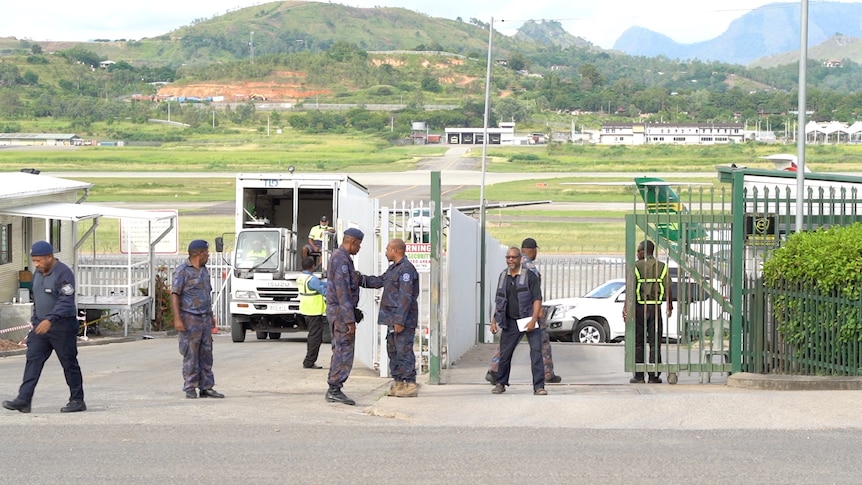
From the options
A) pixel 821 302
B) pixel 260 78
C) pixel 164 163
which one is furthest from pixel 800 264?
pixel 260 78

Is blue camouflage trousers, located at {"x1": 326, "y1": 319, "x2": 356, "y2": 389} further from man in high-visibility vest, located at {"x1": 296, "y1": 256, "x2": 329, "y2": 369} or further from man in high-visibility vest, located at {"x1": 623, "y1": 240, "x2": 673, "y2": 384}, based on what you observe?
man in high-visibility vest, located at {"x1": 623, "y1": 240, "x2": 673, "y2": 384}

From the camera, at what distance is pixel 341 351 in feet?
40.2

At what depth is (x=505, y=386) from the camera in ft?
45.1

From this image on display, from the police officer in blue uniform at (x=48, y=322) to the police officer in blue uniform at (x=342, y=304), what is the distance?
8.16 feet

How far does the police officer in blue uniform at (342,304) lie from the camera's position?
39.8 feet

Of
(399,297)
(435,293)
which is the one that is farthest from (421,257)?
(399,297)

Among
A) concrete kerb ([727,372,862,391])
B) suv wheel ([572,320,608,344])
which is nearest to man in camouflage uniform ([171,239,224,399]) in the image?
concrete kerb ([727,372,862,391])

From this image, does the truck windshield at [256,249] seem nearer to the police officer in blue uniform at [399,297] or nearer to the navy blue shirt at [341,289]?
the police officer in blue uniform at [399,297]

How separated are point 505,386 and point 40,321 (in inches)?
203

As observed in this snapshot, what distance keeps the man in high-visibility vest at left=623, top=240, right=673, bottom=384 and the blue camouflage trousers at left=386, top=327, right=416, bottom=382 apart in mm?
2761

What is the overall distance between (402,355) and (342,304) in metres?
1.02

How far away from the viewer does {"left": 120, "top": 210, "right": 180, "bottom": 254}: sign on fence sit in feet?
88.7

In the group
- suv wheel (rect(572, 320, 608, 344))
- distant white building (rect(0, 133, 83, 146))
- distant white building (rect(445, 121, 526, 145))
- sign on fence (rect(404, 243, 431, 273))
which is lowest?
suv wheel (rect(572, 320, 608, 344))

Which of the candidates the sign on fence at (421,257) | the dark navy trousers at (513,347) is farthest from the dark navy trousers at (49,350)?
the dark navy trousers at (513,347)
